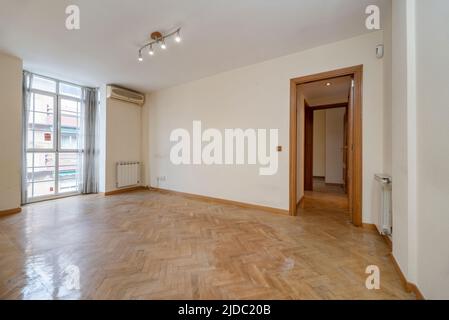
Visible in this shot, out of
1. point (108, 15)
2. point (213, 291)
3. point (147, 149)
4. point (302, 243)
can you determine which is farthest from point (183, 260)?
point (147, 149)

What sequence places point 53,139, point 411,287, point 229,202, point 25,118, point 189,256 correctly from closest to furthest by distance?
point 411,287 < point 189,256 < point 25,118 < point 229,202 < point 53,139

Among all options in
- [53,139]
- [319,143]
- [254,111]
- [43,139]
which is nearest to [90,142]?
[53,139]

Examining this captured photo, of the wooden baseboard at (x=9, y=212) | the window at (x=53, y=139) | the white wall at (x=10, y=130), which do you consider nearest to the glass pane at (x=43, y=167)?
the window at (x=53, y=139)

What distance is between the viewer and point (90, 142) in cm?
473

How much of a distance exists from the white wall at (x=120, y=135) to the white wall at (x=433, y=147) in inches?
212

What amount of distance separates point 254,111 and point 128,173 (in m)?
3.76

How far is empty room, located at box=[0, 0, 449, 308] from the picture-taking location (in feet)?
4.49

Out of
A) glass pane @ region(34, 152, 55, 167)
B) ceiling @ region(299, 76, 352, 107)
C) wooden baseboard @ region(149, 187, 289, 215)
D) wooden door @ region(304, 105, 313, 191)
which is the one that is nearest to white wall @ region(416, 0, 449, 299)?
wooden baseboard @ region(149, 187, 289, 215)

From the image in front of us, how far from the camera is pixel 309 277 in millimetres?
1546

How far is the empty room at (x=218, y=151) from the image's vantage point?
137cm

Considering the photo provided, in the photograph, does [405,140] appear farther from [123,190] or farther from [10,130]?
[123,190]

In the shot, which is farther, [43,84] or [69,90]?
[69,90]

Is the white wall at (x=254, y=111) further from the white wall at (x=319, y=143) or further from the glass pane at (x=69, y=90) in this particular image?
the white wall at (x=319, y=143)

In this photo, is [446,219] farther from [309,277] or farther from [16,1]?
[16,1]
